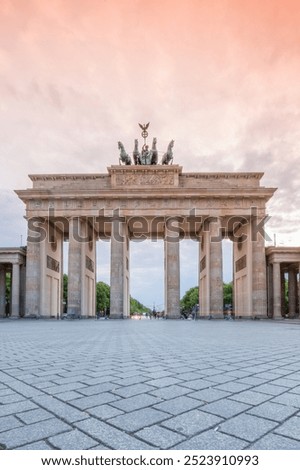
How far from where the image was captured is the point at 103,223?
43.9m

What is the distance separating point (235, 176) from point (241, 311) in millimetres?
15735

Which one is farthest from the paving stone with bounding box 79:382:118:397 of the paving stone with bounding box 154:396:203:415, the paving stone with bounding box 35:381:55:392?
the paving stone with bounding box 154:396:203:415

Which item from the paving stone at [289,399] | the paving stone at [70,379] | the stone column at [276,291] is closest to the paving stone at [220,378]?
the paving stone at [289,399]

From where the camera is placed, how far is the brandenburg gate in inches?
1491

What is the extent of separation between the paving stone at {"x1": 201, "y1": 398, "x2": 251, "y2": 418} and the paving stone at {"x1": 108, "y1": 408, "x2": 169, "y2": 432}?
0.44 meters

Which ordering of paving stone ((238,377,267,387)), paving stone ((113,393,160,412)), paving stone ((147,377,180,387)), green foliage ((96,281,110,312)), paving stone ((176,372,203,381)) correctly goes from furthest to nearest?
green foliage ((96,281,110,312)), paving stone ((176,372,203,381)), paving stone ((238,377,267,387)), paving stone ((147,377,180,387)), paving stone ((113,393,160,412))

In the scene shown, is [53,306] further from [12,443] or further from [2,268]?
[12,443]

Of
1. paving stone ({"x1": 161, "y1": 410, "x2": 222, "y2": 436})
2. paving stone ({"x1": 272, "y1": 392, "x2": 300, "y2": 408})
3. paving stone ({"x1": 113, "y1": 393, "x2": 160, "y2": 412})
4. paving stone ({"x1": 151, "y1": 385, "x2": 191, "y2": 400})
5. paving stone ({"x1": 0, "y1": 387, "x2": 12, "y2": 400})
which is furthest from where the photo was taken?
paving stone ({"x1": 0, "y1": 387, "x2": 12, "y2": 400})

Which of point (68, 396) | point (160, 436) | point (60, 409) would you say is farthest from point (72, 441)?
point (68, 396)

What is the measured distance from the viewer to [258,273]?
38031 millimetres

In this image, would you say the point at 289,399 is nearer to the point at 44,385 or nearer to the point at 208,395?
the point at 208,395

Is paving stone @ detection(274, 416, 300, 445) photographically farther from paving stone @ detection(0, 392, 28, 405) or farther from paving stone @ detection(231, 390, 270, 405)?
paving stone @ detection(0, 392, 28, 405)

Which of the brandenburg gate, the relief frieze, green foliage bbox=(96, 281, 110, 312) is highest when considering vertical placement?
the relief frieze
